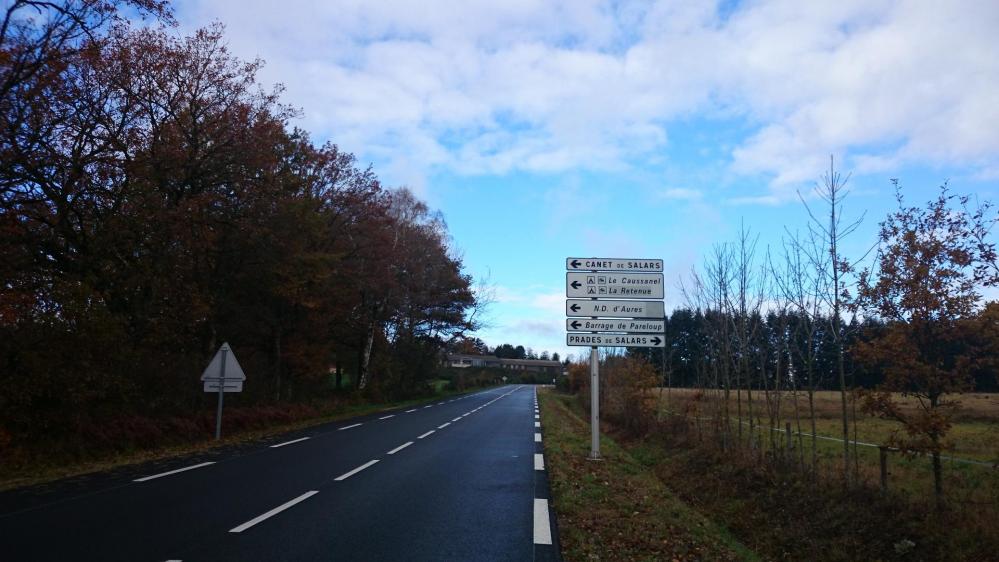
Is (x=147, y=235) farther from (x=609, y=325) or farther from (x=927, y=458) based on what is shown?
(x=927, y=458)

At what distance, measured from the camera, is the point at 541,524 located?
771 centimetres

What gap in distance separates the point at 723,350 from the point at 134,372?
15047 mm

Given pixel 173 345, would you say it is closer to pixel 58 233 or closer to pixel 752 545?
pixel 58 233

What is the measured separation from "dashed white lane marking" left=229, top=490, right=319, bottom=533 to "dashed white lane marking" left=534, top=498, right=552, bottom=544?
3173mm

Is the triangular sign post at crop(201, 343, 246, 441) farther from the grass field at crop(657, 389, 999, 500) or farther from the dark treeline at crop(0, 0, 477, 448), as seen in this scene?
the grass field at crop(657, 389, 999, 500)

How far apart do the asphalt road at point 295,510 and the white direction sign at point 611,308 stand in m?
3.30

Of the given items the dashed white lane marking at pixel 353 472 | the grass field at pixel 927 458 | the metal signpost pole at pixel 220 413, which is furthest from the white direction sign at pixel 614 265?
the metal signpost pole at pixel 220 413

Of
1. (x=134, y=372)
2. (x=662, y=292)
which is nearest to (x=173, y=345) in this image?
(x=134, y=372)

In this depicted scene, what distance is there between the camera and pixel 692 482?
13.4m

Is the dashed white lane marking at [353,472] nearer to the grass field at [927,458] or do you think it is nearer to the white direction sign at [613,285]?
the white direction sign at [613,285]

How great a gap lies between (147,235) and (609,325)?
12862 mm

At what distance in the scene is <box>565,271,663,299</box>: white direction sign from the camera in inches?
569

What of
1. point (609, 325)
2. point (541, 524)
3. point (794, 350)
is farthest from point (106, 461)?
point (794, 350)

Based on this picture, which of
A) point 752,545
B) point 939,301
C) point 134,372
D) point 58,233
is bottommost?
point 752,545
